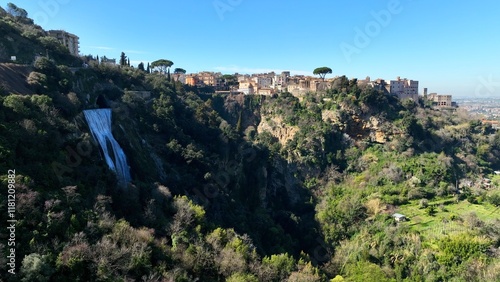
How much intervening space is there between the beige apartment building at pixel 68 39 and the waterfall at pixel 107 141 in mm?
36103

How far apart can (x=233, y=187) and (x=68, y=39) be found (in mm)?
46384

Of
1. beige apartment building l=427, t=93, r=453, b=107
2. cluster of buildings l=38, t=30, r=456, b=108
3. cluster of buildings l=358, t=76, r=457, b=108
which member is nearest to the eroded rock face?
cluster of buildings l=38, t=30, r=456, b=108

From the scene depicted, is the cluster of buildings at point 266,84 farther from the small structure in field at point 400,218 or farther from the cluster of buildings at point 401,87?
the small structure in field at point 400,218

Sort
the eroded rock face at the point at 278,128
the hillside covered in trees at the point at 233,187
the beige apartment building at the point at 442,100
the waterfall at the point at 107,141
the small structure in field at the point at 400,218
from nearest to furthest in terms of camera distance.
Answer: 1. the hillside covered in trees at the point at 233,187
2. the waterfall at the point at 107,141
3. the small structure in field at the point at 400,218
4. the eroded rock face at the point at 278,128
5. the beige apartment building at the point at 442,100

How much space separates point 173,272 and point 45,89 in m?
20.1

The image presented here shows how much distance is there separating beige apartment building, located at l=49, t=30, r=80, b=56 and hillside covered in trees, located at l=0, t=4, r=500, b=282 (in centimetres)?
1918

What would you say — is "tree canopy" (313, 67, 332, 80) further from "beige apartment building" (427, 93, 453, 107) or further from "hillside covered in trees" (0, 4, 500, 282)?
"beige apartment building" (427, 93, 453, 107)

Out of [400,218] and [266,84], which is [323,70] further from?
[400,218]

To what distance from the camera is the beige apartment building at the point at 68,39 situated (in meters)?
57.3

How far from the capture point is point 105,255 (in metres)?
14.0

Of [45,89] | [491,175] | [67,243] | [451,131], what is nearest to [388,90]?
[451,131]

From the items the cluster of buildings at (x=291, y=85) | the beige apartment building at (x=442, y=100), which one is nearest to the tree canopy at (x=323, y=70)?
the cluster of buildings at (x=291, y=85)

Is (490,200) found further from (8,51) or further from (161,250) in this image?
(8,51)

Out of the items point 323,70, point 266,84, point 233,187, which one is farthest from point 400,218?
point 266,84
